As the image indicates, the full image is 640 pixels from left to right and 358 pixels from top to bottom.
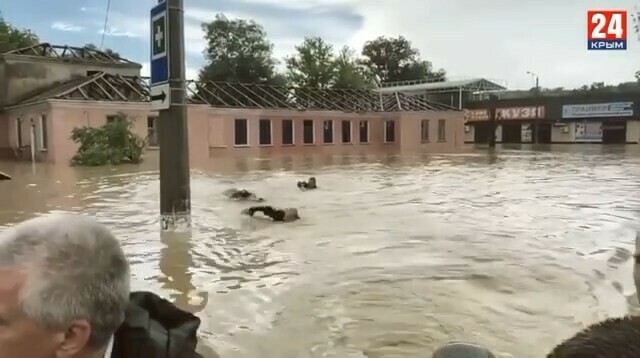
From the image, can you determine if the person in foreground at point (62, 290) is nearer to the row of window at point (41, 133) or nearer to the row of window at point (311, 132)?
the row of window at point (41, 133)

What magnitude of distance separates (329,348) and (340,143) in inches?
1107

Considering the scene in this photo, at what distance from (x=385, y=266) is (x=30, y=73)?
78.1ft

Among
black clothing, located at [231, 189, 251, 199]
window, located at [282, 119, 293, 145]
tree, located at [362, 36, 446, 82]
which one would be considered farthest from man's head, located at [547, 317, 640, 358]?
tree, located at [362, 36, 446, 82]

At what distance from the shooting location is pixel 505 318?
366 centimetres

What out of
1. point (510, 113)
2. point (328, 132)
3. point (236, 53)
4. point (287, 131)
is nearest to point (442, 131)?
point (328, 132)

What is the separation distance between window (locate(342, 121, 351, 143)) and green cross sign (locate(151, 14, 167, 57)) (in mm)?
25021

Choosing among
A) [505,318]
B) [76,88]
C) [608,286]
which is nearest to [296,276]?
[505,318]

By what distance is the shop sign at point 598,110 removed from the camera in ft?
119

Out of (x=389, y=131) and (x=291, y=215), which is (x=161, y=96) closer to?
(x=291, y=215)

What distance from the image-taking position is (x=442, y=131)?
34.1 m

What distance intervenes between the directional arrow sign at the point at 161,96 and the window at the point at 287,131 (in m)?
22.6

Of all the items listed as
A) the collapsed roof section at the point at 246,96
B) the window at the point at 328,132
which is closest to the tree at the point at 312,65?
the collapsed roof section at the point at 246,96

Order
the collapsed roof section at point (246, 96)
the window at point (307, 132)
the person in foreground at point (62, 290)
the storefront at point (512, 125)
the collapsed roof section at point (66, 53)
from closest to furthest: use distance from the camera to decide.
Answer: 1. the person in foreground at point (62, 290)
2. the collapsed roof section at point (246, 96)
3. the collapsed roof section at point (66, 53)
4. the window at point (307, 132)
5. the storefront at point (512, 125)

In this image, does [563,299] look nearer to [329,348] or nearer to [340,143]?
[329,348]
